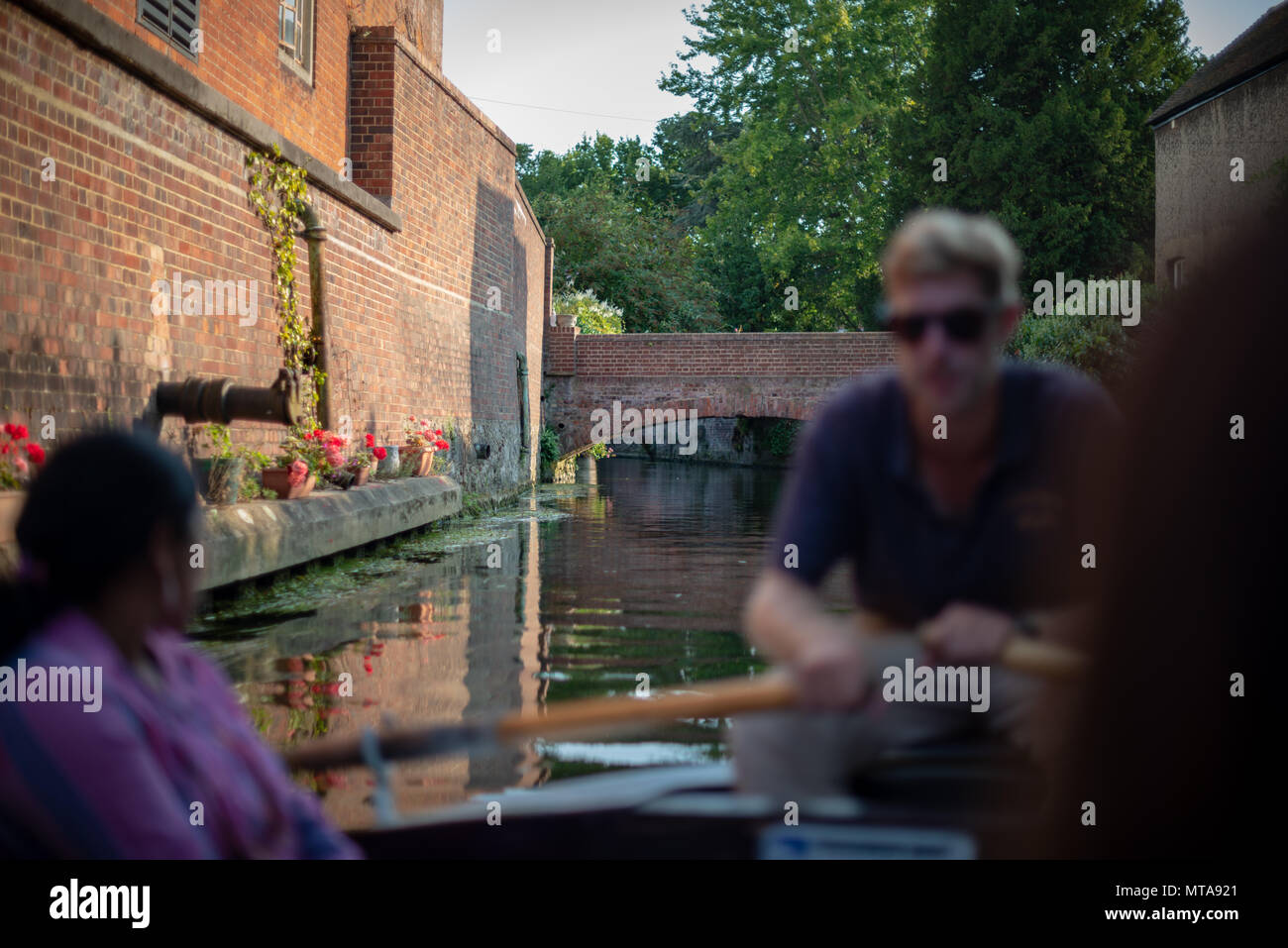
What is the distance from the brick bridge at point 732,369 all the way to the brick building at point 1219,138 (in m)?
5.66

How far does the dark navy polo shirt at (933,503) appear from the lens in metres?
1.87

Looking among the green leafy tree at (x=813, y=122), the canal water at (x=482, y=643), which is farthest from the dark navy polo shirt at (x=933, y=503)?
the green leafy tree at (x=813, y=122)

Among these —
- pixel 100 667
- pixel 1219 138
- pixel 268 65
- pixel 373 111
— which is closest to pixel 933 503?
pixel 100 667

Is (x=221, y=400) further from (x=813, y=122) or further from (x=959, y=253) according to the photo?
(x=813, y=122)

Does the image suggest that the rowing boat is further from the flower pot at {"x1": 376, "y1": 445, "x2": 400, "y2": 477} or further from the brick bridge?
the brick bridge

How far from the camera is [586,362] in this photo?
2488 cm

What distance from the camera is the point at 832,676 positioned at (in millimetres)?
1696

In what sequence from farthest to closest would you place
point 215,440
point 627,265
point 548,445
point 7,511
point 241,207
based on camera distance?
point 627,265
point 548,445
point 241,207
point 215,440
point 7,511

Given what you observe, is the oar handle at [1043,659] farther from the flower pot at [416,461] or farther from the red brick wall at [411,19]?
the red brick wall at [411,19]

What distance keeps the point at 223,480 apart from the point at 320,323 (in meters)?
3.58

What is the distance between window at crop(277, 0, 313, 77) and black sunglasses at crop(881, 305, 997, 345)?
39.4 feet

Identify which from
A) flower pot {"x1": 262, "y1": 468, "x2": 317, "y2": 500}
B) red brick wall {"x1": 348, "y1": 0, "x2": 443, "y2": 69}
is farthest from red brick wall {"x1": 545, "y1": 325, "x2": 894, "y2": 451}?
flower pot {"x1": 262, "y1": 468, "x2": 317, "y2": 500}

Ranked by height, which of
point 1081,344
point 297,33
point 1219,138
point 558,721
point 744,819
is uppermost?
point 1219,138
